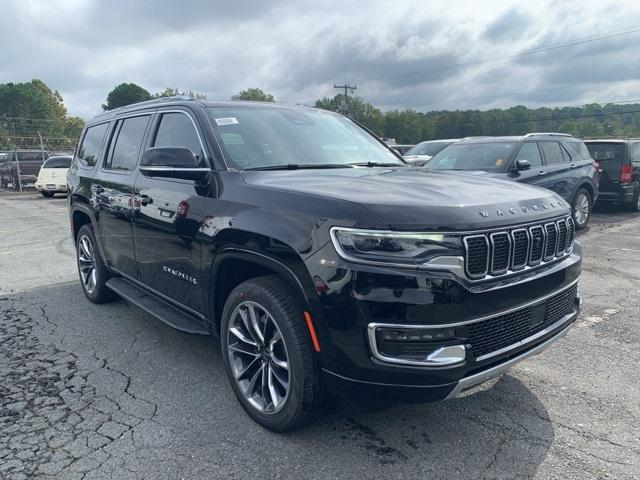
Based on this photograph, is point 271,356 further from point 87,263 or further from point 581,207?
point 581,207

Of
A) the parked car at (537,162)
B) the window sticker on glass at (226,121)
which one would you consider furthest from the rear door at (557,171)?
the window sticker on glass at (226,121)

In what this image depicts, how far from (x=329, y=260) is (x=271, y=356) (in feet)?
2.70

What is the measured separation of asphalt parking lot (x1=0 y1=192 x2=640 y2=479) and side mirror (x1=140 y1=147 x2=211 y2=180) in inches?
58.1

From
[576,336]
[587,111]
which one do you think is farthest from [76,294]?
[587,111]

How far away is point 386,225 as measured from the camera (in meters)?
2.40

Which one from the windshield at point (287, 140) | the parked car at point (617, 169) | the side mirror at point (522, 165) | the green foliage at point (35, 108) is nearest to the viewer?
the windshield at point (287, 140)

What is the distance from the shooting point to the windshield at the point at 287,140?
139 inches

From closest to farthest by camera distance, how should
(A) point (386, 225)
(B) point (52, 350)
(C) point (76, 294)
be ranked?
(A) point (386, 225) < (B) point (52, 350) < (C) point (76, 294)

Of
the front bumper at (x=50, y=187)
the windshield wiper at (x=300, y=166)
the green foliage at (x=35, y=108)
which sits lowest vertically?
the front bumper at (x=50, y=187)

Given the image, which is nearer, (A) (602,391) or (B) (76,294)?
(A) (602,391)

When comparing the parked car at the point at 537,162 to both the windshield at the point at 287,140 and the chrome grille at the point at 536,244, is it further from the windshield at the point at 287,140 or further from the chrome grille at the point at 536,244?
the chrome grille at the point at 536,244

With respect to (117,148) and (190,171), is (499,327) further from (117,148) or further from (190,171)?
(117,148)

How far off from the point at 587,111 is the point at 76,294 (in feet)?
202

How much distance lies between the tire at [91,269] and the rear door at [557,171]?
725 cm
